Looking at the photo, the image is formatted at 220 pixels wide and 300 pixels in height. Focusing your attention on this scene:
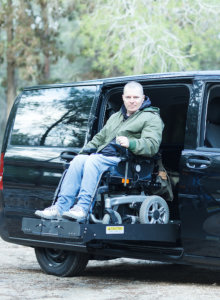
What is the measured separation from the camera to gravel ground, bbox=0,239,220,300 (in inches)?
270

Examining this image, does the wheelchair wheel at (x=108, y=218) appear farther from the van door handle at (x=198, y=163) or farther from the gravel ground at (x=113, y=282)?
the van door handle at (x=198, y=163)

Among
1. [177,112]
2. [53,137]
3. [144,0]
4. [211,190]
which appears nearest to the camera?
[211,190]

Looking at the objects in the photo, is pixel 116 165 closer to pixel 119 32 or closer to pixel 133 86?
pixel 133 86

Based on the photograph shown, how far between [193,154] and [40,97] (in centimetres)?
229

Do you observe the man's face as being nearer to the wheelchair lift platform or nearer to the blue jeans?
the blue jeans

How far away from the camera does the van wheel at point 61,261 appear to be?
26.3ft

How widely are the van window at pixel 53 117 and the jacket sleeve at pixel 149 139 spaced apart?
0.89m

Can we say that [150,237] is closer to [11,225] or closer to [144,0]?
[11,225]

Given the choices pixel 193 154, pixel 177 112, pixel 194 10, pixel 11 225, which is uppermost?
pixel 194 10

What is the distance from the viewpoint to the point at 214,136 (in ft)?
23.9

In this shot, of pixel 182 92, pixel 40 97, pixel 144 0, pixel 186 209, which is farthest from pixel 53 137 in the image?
pixel 144 0

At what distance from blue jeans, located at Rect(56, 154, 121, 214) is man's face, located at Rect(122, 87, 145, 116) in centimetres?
61

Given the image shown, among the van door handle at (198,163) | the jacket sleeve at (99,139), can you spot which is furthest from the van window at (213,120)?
the jacket sleeve at (99,139)

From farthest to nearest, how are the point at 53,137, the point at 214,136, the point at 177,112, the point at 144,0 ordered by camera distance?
the point at 144,0
the point at 177,112
the point at 53,137
the point at 214,136
